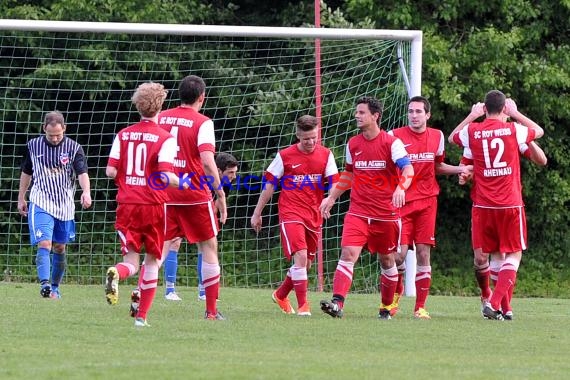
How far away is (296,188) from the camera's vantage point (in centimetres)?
1080

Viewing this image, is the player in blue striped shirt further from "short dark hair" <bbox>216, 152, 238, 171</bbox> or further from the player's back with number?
the player's back with number

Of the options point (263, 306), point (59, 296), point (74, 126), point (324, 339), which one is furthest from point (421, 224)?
point (74, 126)

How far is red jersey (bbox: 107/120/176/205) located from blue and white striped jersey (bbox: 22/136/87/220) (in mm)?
3446

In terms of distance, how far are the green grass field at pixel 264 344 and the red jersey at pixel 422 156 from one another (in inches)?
46.9

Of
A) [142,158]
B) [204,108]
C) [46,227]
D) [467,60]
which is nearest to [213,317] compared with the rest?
[142,158]

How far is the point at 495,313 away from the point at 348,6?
9965 millimetres

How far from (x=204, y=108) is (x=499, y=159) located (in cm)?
694

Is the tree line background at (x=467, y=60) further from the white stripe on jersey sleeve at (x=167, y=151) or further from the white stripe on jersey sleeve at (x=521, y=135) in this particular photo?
the white stripe on jersey sleeve at (x=167, y=151)

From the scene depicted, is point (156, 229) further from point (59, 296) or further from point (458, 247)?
point (458, 247)

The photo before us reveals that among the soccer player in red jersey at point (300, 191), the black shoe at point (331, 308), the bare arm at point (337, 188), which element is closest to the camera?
the black shoe at point (331, 308)

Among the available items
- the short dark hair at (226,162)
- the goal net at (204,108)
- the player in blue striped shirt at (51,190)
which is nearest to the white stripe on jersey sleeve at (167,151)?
the player in blue striped shirt at (51,190)

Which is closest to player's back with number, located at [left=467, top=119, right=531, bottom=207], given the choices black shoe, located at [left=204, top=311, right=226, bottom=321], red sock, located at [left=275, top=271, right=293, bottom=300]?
red sock, located at [left=275, top=271, right=293, bottom=300]

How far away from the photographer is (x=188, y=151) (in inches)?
377

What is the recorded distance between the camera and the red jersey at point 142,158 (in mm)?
8672
